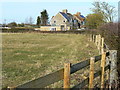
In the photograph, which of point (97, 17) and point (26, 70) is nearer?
point (26, 70)

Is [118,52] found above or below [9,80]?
above

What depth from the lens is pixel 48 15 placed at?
309 ft

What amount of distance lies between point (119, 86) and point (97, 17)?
33.4 meters

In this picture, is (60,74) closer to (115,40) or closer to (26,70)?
(115,40)

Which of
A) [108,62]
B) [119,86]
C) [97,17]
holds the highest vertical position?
[97,17]

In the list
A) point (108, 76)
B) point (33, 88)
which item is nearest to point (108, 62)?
point (108, 76)

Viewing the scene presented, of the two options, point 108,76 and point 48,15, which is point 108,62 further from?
point 48,15

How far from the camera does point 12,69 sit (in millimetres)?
7758

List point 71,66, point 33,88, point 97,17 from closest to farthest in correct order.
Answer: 1. point 33,88
2. point 71,66
3. point 97,17

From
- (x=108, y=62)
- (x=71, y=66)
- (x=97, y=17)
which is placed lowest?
(x=108, y=62)

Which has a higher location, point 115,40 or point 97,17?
point 97,17

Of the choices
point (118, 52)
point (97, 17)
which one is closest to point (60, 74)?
point (118, 52)

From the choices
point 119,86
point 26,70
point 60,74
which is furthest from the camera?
point 26,70

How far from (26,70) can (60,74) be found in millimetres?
4748
